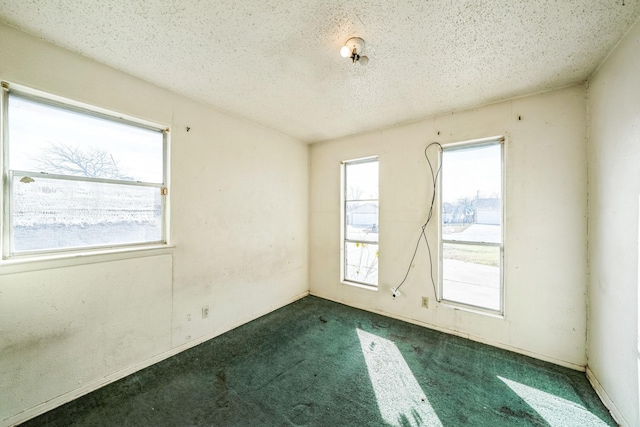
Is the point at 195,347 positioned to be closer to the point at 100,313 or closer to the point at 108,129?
the point at 100,313

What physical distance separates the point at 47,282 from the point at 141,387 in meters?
Result: 1.06

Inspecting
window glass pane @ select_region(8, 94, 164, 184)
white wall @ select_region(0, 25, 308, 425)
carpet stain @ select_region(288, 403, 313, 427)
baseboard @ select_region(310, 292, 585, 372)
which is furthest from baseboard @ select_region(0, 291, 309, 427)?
baseboard @ select_region(310, 292, 585, 372)

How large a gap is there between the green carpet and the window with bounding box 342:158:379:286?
1.05 meters

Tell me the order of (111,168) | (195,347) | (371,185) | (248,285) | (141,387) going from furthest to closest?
(371,185), (248,285), (195,347), (111,168), (141,387)

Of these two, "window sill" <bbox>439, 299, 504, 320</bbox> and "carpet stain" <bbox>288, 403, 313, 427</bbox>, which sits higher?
"window sill" <bbox>439, 299, 504, 320</bbox>

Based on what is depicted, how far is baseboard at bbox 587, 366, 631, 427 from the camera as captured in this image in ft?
5.06

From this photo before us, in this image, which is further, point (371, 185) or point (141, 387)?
point (371, 185)

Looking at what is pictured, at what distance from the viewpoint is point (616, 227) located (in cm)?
169

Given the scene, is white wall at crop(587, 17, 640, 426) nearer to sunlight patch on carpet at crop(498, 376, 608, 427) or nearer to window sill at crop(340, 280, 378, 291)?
sunlight patch on carpet at crop(498, 376, 608, 427)

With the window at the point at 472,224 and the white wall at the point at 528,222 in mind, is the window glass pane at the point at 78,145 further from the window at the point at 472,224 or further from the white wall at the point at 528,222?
the window at the point at 472,224

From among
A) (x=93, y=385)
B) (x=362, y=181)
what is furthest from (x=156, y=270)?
(x=362, y=181)

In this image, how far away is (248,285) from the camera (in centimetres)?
304

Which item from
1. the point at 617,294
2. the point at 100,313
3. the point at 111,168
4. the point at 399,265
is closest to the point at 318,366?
the point at 399,265

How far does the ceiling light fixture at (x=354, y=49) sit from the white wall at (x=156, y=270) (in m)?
1.72
